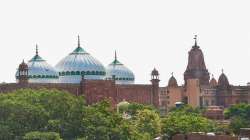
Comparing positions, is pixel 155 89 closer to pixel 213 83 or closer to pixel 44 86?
pixel 44 86

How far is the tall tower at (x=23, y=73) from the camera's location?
8819cm

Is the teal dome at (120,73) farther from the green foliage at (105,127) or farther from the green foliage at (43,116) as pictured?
the green foliage at (105,127)

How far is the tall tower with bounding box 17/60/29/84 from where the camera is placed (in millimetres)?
88188

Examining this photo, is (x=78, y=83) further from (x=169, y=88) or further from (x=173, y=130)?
(x=169, y=88)

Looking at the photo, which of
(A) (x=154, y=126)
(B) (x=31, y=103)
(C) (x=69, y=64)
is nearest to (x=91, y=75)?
(C) (x=69, y=64)

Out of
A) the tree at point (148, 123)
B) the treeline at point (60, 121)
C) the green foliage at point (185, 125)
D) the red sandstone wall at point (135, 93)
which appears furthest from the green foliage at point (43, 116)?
the red sandstone wall at point (135, 93)

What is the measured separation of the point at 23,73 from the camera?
293ft

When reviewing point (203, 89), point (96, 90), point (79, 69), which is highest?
point (79, 69)

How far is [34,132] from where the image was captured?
197 feet

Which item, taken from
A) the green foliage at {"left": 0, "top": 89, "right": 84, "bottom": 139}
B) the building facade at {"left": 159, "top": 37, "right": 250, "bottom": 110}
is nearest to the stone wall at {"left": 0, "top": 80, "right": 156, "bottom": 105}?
the green foliage at {"left": 0, "top": 89, "right": 84, "bottom": 139}

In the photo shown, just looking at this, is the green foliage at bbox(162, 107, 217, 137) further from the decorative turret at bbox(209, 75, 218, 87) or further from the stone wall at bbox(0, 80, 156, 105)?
the decorative turret at bbox(209, 75, 218, 87)

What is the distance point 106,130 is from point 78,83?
3022cm

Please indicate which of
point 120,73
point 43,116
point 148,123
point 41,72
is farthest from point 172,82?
point 43,116

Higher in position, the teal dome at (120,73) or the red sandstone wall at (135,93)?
the teal dome at (120,73)
